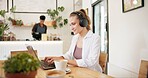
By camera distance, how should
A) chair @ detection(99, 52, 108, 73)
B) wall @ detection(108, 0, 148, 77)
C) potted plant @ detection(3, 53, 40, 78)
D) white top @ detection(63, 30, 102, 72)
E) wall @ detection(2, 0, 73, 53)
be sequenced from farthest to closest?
wall @ detection(2, 0, 73, 53) < wall @ detection(108, 0, 148, 77) < chair @ detection(99, 52, 108, 73) < white top @ detection(63, 30, 102, 72) < potted plant @ detection(3, 53, 40, 78)

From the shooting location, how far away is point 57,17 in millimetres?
6660

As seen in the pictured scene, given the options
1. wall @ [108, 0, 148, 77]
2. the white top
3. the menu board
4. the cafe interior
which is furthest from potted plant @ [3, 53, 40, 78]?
the menu board

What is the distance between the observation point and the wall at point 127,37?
2.53m

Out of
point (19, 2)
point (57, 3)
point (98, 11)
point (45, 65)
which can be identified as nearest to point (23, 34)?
point (19, 2)

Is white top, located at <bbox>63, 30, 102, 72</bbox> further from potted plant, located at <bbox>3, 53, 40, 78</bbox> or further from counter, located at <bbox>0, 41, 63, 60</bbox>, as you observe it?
counter, located at <bbox>0, 41, 63, 60</bbox>

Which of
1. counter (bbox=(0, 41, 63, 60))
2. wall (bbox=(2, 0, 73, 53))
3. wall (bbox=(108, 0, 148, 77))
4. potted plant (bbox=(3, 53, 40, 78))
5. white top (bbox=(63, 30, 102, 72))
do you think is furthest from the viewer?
wall (bbox=(2, 0, 73, 53))

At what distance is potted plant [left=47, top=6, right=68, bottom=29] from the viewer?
21.4 ft

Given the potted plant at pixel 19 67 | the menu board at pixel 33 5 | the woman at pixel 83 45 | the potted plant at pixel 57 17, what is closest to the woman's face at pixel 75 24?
the woman at pixel 83 45

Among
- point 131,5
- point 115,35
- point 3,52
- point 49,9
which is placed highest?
point 49,9

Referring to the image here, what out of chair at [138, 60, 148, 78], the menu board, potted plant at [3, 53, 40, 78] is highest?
the menu board

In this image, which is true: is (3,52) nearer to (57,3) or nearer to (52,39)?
(52,39)

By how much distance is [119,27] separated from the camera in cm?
325

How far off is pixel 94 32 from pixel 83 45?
3136 millimetres

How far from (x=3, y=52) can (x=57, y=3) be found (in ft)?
9.25
